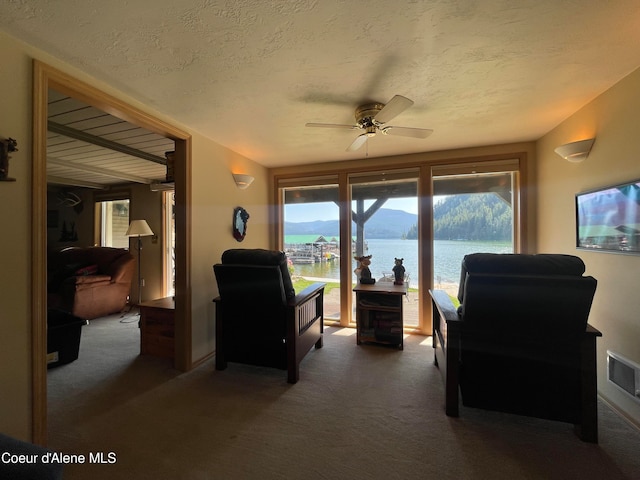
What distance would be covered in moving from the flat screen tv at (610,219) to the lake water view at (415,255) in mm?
1076

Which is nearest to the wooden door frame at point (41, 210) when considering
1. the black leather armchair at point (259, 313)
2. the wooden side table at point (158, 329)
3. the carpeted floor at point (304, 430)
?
the carpeted floor at point (304, 430)

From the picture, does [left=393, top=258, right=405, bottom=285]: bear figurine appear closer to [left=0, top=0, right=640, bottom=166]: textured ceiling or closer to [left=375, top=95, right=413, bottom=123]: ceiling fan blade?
[left=0, top=0, right=640, bottom=166]: textured ceiling

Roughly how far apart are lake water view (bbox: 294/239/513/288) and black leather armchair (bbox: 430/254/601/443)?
1689 millimetres

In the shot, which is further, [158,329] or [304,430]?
[158,329]

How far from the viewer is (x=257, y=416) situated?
182 cm

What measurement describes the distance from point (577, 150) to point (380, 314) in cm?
231

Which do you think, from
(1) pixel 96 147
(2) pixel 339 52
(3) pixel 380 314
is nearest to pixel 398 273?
(3) pixel 380 314

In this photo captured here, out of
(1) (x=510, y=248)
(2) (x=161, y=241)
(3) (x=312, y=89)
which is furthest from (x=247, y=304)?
(2) (x=161, y=241)

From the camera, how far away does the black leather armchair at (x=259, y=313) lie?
7.07 ft

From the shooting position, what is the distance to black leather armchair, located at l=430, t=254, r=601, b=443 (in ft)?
4.85

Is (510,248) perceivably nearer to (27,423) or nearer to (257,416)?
(257,416)

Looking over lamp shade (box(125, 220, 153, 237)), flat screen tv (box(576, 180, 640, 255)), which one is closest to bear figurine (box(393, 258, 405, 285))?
flat screen tv (box(576, 180, 640, 255))

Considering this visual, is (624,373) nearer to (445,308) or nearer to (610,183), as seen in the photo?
(445,308)

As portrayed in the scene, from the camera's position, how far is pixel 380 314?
121 inches
